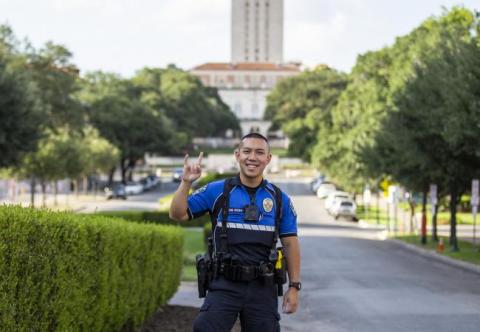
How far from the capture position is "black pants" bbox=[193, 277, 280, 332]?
750 centimetres

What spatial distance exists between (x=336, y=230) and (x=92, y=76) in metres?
58.7

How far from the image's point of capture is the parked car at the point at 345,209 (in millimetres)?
65900

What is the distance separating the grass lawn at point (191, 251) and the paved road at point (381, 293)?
9.74 ft

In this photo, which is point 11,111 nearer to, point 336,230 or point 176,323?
point 336,230

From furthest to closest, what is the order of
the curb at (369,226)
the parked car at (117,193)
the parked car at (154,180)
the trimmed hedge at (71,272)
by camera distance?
the parked car at (154,180) → the parked car at (117,193) → the curb at (369,226) → the trimmed hedge at (71,272)

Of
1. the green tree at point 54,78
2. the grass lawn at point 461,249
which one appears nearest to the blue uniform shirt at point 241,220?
the grass lawn at point 461,249

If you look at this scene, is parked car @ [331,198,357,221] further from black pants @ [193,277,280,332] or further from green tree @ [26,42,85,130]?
black pants @ [193,277,280,332]

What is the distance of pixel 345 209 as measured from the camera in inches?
2594

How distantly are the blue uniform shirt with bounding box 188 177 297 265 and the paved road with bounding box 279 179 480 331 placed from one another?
23.0ft

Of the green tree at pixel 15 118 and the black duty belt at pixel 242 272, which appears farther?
the green tree at pixel 15 118

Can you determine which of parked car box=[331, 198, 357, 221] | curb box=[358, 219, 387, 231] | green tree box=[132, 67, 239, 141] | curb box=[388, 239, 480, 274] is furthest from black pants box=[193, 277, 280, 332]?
green tree box=[132, 67, 239, 141]

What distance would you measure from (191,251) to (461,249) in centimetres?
944

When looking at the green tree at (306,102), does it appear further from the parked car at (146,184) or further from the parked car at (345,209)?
the parked car at (345,209)

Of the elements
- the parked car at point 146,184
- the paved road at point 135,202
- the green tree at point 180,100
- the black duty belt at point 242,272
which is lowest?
the black duty belt at point 242,272
